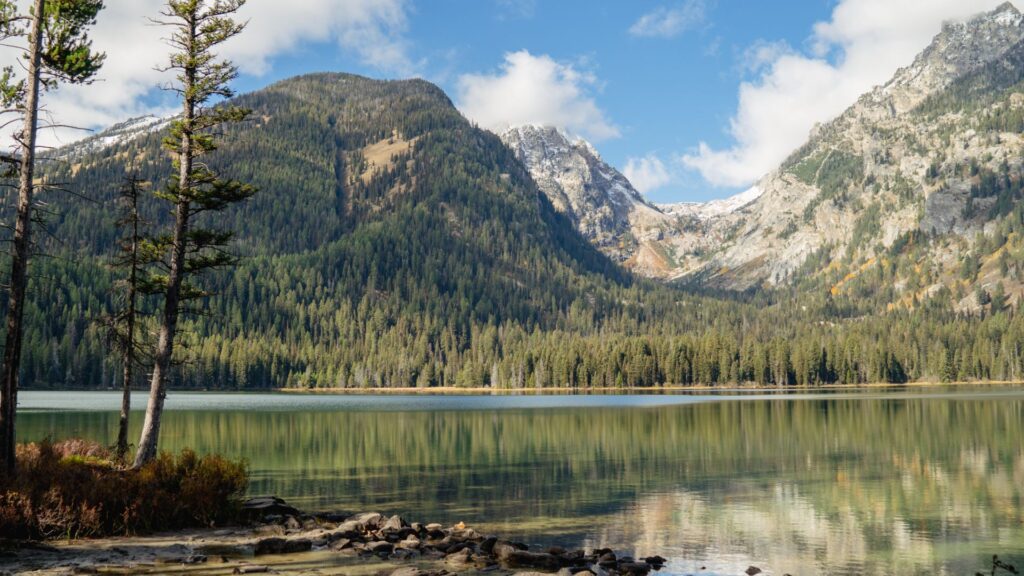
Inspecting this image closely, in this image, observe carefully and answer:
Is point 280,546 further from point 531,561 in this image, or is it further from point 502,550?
point 531,561

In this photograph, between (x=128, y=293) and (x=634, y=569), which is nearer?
(x=634, y=569)

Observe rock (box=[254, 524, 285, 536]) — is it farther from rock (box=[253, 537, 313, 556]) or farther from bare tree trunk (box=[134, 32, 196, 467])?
bare tree trunk (box=[134, 32, 196, 467])

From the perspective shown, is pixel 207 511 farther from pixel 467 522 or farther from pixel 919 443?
pixel 919 443

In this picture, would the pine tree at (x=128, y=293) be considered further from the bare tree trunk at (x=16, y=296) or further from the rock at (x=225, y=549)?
the rock at (x=225, y=549)

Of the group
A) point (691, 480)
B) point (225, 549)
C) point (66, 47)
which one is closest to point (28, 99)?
point (66, 47)

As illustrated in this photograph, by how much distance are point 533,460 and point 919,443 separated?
34.3 metres

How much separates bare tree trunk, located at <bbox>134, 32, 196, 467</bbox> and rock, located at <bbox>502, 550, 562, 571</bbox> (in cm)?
1663

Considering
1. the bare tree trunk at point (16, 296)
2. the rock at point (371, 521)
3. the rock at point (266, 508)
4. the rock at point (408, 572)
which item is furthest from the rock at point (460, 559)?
the bare tree trunk at point (16, 296)

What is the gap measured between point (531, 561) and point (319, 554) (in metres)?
6.91

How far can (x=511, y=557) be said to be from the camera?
1045 inches

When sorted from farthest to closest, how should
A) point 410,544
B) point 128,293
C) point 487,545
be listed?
point 128,293 < point 410,544 < point 487,545

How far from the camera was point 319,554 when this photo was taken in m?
26.5

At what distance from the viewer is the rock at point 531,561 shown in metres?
26.2

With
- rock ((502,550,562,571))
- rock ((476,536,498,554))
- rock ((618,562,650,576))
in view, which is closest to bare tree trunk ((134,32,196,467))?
rock ((476,536,498,554))
